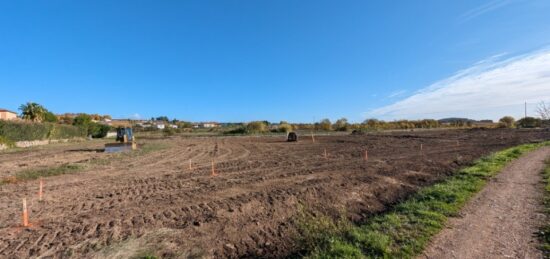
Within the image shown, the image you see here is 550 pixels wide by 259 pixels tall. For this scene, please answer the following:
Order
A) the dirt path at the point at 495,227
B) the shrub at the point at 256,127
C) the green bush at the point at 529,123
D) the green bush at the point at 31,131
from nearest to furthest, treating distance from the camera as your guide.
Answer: the dirt path at the point at 495,227
the green bush at the point at 31,131
the green bush at the point at 529,123
the shrub at the point at 256,127

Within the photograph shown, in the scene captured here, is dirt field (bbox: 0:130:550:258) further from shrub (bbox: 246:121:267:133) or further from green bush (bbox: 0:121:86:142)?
shrub (bbox: 246:121:267:133)

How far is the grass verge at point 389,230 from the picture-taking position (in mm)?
4664

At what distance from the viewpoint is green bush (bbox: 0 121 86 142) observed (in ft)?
102

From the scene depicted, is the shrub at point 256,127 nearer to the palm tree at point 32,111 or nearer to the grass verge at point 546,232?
the palm tree at point 32,111

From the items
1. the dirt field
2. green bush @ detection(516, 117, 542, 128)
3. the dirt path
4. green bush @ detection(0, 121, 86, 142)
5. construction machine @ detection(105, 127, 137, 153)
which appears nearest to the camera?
the dirt path

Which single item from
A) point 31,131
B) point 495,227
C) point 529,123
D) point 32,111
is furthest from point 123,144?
point 529,123

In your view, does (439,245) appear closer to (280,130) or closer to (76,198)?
(76,198)

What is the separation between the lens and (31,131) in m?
35.8

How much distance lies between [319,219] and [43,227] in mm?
6341

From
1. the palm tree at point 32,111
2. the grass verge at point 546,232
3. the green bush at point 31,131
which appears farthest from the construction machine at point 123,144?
the palm tree at point 32,111

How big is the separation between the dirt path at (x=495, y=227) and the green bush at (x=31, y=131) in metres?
40.3

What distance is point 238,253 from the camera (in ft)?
17.3

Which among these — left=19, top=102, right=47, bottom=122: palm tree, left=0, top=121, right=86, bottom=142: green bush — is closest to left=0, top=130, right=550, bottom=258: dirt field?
left=0, top=121, right=86, bottom=142: green bush

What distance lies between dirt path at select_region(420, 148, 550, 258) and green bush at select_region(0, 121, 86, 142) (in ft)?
132
